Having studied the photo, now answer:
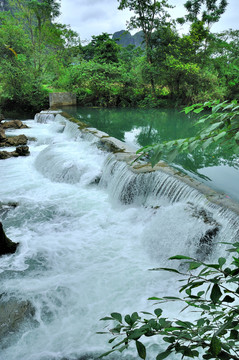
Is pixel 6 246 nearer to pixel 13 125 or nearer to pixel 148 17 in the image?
pixel 13 125

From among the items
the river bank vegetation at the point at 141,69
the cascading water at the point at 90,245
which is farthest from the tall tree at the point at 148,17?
the cascading water at the point at 90,245

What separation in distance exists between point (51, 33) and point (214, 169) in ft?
79.8

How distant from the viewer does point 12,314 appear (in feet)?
9.66

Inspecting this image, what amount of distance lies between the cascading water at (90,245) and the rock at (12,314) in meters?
0.06

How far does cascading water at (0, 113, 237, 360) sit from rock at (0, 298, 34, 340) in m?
0.06

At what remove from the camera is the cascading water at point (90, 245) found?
9.38 ft

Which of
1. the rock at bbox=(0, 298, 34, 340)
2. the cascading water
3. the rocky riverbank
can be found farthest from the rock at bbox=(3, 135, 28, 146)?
the rock at bbox=(0, 298, 34, 340)

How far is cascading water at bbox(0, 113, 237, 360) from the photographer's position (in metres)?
2.86

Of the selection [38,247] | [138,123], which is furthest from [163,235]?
[138,123]

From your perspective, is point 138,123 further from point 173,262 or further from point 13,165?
point 173,262

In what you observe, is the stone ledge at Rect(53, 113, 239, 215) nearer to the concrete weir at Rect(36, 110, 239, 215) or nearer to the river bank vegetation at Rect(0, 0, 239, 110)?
the concrete weir at Rect(36, 110, 239, 215)

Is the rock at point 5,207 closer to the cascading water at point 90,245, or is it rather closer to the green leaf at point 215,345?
the cascading water at point 90,245

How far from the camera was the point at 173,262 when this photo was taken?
13.3 feet

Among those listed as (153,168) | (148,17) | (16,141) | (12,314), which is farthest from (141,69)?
(12,314)
